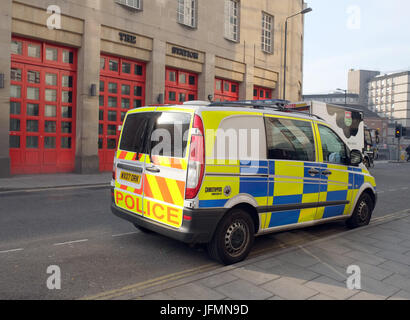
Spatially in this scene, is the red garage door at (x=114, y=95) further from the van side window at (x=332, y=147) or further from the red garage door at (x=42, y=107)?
the van side window at (x=332, y=147)

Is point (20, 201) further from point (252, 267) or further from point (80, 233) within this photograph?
point (252, 267)

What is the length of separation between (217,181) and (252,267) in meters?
1.07

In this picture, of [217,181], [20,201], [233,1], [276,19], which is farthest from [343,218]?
[276,19]

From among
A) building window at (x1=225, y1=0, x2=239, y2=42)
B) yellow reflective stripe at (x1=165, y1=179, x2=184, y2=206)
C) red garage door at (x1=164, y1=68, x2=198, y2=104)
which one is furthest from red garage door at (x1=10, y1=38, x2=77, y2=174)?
yellow reflective stripe at (x1=165, y1=179, x2=184, y2=206)

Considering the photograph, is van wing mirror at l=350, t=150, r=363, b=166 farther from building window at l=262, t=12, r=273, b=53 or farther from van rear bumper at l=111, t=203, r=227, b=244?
building window at l=262, t=12, r=273, b=53

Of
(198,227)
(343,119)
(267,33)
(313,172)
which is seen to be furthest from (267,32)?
(198,227)

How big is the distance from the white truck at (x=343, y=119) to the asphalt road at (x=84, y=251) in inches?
211

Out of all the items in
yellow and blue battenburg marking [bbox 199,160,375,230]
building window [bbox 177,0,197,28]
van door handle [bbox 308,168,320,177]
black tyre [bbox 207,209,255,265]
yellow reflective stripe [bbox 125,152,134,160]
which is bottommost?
black tyre [bbox 207,209,255,265]

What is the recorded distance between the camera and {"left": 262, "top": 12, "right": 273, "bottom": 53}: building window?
75.8 ft

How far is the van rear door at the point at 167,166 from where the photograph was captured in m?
4.35

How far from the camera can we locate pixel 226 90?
21328mm

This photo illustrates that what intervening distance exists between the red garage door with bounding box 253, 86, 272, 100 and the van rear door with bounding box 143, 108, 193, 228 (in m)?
19.2

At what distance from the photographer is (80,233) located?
230 inches

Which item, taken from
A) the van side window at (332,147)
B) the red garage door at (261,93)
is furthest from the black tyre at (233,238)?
the red garage door at (261,93)
